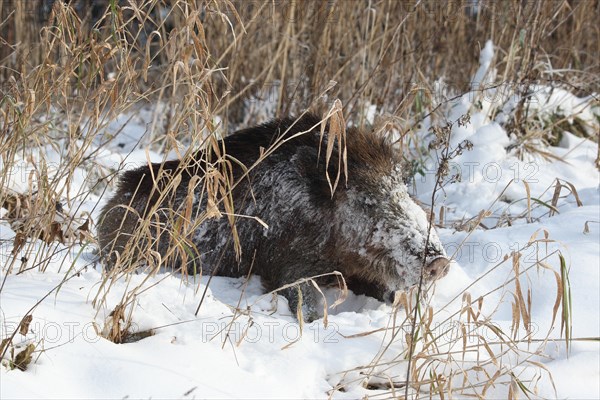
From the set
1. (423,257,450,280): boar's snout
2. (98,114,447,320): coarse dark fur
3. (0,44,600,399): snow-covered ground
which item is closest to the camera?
(0,44,600,399): snow-covered ground

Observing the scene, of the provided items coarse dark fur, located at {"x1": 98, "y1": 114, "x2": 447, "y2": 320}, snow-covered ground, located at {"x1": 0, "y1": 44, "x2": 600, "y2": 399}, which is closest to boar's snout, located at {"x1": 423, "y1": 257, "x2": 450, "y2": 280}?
coarse dark fur, located at {"x1": 98, "y1": 114, "x2": 447, "y2": 320}

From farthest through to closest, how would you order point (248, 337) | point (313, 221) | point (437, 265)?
1. point (313, 221)
2. point (437, 265)
3. point (248, 337)

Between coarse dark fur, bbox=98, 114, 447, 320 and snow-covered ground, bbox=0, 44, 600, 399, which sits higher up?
coarse dark fur, bbox=98, 114, 447, 320

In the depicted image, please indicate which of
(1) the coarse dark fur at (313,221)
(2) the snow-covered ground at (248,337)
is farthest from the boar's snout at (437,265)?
(2) the snow-covered ground at (248,337)

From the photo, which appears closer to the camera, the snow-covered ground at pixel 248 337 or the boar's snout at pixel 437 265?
the snow-covered ground at pixel 248 337

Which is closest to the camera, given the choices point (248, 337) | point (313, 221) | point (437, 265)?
point (248, 337)

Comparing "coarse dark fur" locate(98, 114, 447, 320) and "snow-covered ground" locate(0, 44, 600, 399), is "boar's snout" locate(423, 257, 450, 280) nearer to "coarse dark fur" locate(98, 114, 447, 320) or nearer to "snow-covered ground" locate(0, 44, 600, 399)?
"coarse dark fur" locate(98, 114, 447, 320)

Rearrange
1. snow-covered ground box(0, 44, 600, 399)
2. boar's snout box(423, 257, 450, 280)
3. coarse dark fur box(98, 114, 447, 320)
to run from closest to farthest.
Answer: snow-covered ground box(0, 44, 600, 399)
boar's snout box(423, 257, 450, 280)
coarse dark fur box(98, 114, 447, 320)

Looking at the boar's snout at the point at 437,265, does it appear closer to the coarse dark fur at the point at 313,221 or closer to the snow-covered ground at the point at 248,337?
the coarse dark fur at the point at 313,221

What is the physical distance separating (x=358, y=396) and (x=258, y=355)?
344 millimetres

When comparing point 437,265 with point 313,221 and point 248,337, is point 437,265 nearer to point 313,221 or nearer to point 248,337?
point 313,221

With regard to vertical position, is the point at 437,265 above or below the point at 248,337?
above

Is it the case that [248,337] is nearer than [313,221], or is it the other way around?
[248,337]

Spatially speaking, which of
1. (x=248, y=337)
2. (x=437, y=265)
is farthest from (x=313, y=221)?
(x=248, y=337)
